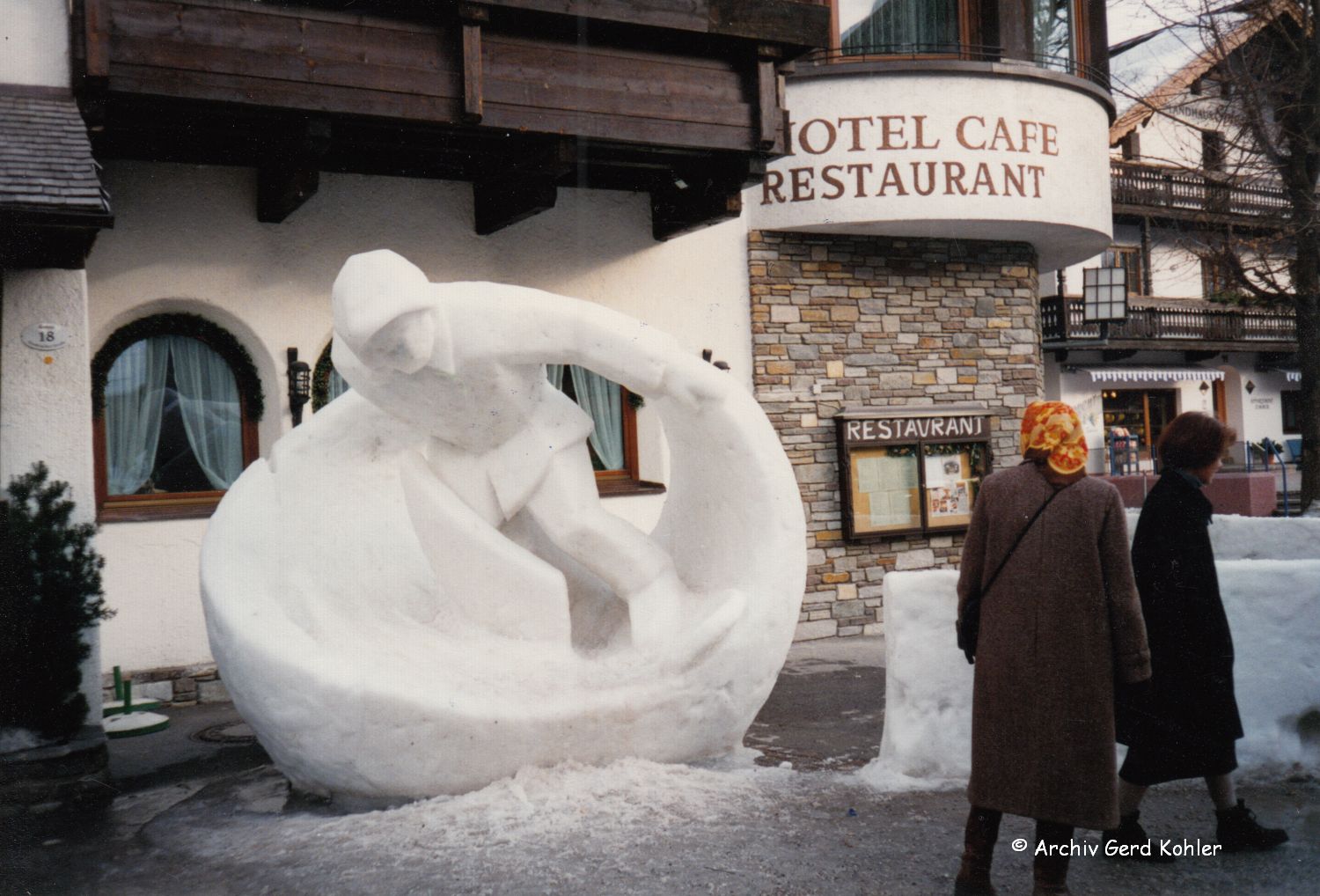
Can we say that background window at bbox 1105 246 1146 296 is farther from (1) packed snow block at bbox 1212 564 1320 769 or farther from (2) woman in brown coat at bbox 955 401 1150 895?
(2) woman in brown coat at bbox 955 401 1150 895

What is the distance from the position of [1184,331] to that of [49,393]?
937 inches

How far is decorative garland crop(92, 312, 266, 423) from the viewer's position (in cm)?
733

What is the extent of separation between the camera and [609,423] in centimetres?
905

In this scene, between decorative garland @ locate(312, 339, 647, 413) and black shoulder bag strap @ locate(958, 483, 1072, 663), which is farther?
decorative garland @ locate(312, 339, 647, 413)

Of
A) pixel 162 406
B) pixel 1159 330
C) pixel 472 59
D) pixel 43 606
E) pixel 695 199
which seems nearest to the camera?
pixel 43 606

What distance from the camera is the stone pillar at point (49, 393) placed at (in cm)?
544

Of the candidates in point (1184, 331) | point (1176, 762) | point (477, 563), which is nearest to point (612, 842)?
point (477, 563)

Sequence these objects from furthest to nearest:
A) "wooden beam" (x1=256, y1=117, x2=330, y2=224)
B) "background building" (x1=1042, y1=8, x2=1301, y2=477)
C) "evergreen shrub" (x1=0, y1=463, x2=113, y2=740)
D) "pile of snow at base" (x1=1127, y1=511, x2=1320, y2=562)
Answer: "background building" (x1=1042, y1=8, x2=1301, y2=477) < "wooden beam" (x1=256, y1=117, x2=330, y2=224) < "pile of snow at base" (x1=1127, y1=511, x2=1320, y2=562) < "evergreen shrub" (x1=0, y1=463, x2=113, y2=740)

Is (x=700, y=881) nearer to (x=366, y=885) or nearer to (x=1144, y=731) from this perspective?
(x=366, y=885)

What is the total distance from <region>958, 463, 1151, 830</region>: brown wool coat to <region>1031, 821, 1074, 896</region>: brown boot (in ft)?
0.23

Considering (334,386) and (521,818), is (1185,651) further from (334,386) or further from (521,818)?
(334,386)

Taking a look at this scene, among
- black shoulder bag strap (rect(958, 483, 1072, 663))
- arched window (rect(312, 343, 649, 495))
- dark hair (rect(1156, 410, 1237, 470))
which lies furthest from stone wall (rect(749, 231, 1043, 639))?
black shoulder bag strap (rect(958, 483, 1072, 663))

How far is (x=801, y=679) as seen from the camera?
748 centimetres

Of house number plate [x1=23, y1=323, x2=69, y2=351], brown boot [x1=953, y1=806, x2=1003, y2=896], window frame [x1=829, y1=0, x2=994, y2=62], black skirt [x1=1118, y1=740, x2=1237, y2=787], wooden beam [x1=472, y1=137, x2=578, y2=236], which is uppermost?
window frame [x1=829, y1=0, x2=994, y2=62]
